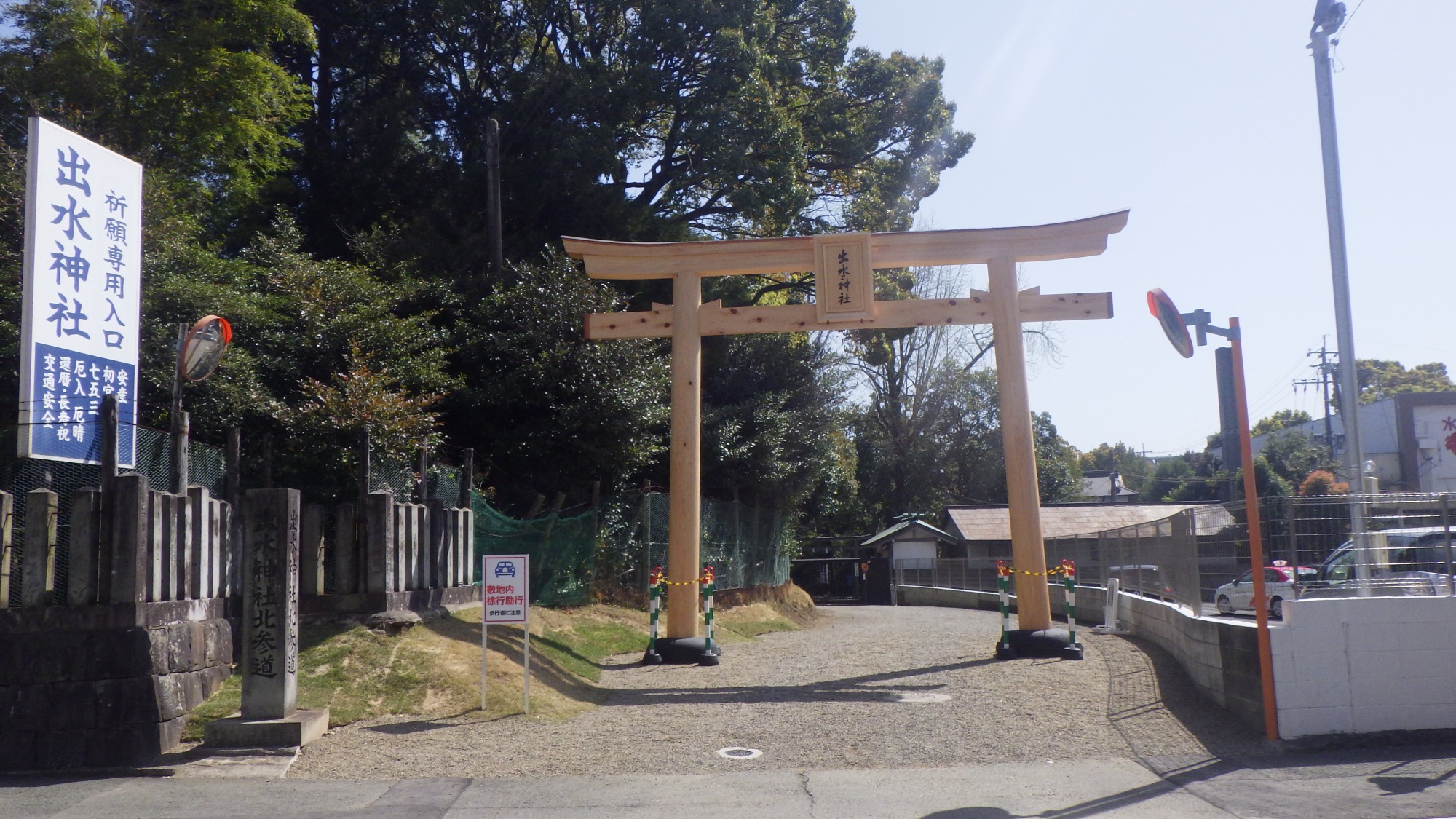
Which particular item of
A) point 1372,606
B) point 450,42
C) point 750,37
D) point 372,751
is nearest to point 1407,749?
point 1372,606

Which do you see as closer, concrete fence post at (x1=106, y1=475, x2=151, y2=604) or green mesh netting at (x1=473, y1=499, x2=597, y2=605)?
concrete fence post at (x1=106, y1=475, x2=151, y2=604)

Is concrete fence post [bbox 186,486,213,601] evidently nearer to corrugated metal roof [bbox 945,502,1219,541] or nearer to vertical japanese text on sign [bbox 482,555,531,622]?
vertical japanese text on sign [bbox 482,555,531,622]

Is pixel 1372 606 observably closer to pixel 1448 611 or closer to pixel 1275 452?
pixel 1448 611

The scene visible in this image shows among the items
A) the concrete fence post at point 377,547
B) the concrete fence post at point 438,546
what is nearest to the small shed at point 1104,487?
the concrete fence post at point 438,546

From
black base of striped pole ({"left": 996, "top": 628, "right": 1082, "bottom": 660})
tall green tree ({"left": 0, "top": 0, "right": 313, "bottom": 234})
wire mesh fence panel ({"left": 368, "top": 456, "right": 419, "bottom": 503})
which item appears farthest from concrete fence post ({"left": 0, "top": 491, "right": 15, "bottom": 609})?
black base of striped pole ({"left": 996, "top": 628, "right": 1082, "bottom": 660})

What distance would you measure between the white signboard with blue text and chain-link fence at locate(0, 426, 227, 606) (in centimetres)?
40

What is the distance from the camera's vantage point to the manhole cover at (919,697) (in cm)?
1091

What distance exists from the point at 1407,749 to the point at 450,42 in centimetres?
2692

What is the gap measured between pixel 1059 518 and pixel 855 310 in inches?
1043

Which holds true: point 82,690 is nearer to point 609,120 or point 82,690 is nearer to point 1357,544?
point 1357,544

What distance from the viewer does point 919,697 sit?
1110cm

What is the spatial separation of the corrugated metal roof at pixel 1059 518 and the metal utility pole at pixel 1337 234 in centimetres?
2458

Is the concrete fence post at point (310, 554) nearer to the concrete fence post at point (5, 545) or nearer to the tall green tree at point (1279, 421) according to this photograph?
the concrete fence post at point (5, 545)

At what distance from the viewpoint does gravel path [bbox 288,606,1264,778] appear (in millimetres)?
8406
